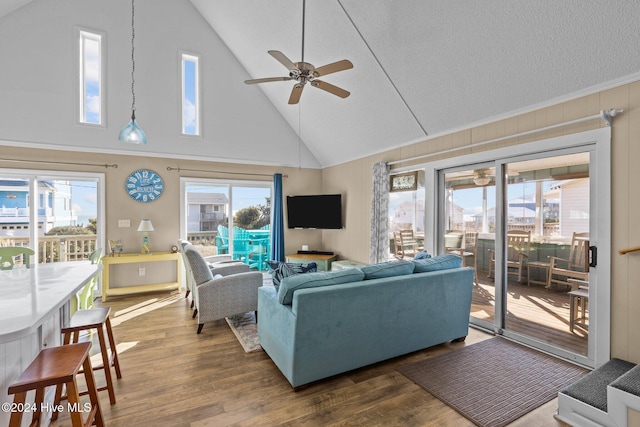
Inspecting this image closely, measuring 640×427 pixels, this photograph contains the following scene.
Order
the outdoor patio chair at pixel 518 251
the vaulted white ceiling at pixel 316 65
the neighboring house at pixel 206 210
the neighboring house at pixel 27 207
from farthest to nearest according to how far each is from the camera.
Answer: the neighboring house at pixel 206 210 < the neighboring house at pixel 27 207 < the outdoor patio chair at pixel 518 251 < the vaulted white ceiling at pixel 316 65

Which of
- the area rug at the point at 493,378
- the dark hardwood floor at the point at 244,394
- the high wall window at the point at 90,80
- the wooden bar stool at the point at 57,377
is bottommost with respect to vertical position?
the dark hardwood floor at the point at 244,394

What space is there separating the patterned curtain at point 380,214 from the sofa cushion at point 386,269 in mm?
2038

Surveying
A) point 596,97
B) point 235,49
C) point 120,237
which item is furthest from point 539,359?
point 235,49

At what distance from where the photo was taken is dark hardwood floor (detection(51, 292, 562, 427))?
77.3 inches

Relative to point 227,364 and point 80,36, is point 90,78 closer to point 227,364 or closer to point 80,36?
point 80,36

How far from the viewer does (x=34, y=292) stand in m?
1.65

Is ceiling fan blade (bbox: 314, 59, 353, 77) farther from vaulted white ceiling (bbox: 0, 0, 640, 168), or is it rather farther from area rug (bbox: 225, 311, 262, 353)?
area rug (bbox: 225, 311, 262, 353)

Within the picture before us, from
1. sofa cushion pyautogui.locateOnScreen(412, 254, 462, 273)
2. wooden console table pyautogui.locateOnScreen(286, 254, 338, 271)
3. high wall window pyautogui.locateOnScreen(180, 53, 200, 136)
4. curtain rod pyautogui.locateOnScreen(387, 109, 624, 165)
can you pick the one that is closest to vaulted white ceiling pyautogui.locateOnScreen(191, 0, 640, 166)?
curtain rod pyautogui.locateOnScreen(387, 109, 624, 165)

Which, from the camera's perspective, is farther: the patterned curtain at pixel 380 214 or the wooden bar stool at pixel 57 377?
the patterned curtain at pixel 380 214

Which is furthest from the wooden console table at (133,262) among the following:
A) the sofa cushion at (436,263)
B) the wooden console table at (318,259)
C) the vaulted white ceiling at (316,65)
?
the sofa cushion at (436,263)

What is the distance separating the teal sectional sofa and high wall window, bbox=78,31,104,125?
4.28m

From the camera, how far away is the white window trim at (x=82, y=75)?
14.8ft

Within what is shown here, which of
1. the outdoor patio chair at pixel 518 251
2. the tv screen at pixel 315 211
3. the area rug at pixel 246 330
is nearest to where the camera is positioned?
the area rug at pixel 246 330

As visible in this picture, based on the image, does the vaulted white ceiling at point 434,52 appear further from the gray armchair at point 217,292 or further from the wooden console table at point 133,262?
the wooden console table at point 133,262
